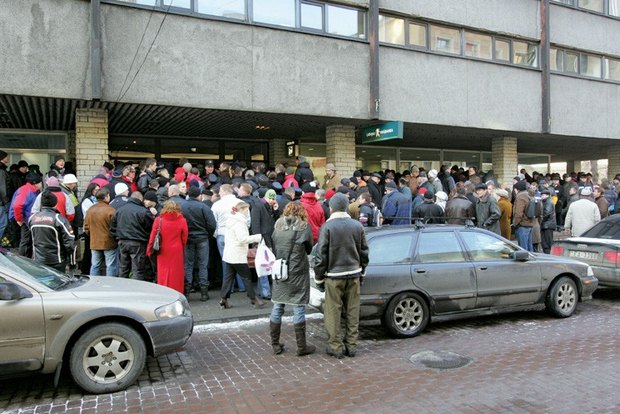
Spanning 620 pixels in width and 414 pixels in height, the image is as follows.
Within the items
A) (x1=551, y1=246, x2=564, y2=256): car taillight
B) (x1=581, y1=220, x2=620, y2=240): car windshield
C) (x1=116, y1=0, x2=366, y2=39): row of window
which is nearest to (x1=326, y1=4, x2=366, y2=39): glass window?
(x1=116, y1=0, x2=366, y2=39): row of window

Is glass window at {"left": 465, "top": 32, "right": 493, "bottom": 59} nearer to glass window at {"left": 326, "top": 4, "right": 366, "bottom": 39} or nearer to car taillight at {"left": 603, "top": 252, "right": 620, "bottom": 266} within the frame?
glass window at {"left": 326, "top": 4, "right": 366, "bottom": 39}

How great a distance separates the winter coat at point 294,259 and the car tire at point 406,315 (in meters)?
1.26

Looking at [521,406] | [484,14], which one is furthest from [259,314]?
[484,14]

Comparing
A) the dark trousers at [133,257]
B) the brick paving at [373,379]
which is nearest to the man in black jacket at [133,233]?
the dark trousers at [133,257]

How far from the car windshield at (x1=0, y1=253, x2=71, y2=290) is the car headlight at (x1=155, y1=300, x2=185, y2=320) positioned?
3.42ft

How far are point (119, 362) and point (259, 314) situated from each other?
3137mm

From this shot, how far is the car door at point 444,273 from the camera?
6.91m

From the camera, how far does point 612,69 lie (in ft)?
59.5

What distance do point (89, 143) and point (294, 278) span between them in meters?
6.62

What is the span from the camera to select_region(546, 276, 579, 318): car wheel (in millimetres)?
7755

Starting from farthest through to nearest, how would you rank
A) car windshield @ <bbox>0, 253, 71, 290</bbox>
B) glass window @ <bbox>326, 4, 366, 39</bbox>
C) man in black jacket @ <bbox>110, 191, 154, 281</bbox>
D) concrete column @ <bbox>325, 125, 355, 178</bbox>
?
concrete column @ <bbox>325, 125, 355, 178</bbox>, glass window @ <bbox>326, 4, 366, 39</bbox>, man in black jacket @ <bbox>110, 191, 154, 281</bbox>, car windshield @ <bbox>0, 253, 71, 290</bbox>

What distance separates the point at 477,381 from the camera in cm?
516

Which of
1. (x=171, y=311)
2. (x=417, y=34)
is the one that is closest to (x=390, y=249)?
(x=171, y=311)

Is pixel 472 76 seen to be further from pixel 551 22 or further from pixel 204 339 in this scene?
pixel 204 339
